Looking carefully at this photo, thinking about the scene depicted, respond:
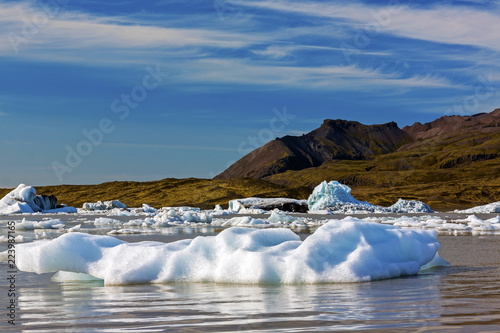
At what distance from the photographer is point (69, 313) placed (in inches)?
289

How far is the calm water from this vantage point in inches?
239

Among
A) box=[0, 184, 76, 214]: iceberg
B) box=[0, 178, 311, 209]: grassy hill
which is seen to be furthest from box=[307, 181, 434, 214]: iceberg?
box=[0, 178, 311, 209]: grassy hill

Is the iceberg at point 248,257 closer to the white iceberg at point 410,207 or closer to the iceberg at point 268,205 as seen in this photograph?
the white iceberg at point 410,207

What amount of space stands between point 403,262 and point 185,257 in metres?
4.44

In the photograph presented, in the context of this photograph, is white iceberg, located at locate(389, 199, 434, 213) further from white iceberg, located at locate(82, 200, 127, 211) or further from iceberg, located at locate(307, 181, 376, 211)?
white iceberg, located at locate(82, 200, 127, 211)

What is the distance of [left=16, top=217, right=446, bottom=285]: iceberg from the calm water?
0.35 meters

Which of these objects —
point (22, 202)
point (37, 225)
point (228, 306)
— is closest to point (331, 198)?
point (22, 202)

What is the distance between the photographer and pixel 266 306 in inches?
293

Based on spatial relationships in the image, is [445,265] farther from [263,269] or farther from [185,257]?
[185,257]

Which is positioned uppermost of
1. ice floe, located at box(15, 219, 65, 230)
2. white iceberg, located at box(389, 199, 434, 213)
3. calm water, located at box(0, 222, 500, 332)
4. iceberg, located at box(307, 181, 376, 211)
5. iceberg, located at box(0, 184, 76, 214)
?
iceberg, located at box(0, 184, 76, 214)

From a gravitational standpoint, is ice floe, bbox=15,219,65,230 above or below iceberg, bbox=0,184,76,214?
below

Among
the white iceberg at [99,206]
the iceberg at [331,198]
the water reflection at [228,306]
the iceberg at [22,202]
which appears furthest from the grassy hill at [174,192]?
the water reflection at [228,306]

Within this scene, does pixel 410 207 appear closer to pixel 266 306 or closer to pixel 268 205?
pixel 268 205

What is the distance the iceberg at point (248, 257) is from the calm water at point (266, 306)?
0.35m
